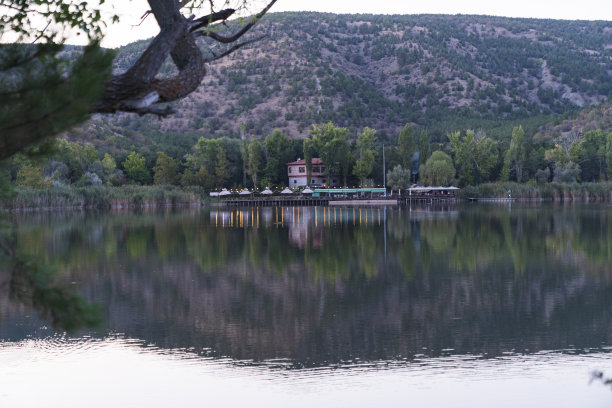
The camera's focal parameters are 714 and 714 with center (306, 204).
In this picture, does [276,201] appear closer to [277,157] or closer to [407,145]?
[277,157]

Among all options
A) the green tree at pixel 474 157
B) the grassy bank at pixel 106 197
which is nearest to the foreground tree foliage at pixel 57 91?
the grassy bank at pixel 106 197

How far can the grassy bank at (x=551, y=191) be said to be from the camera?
7681 centimetres

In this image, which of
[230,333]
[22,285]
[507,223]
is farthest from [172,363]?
[507,223]

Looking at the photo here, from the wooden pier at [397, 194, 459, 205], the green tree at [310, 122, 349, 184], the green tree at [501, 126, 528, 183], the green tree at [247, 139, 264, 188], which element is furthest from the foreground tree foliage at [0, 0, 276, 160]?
the green tree at [247, 139, 264, 188]

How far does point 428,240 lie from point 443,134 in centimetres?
9194

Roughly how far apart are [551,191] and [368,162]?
2295 centimetres

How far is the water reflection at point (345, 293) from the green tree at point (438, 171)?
52943 millimetres

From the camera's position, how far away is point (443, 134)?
121 metres

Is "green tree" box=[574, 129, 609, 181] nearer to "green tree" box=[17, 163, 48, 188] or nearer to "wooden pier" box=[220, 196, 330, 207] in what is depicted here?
"wooden pier" box=[220, 196, 330, 207]

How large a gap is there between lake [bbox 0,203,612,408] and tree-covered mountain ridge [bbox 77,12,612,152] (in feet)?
290

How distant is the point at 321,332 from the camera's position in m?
13.5

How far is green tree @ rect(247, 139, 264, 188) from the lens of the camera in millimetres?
93750

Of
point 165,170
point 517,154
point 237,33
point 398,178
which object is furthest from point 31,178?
point 237,33

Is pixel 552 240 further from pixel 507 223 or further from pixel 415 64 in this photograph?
pixel 415 64
